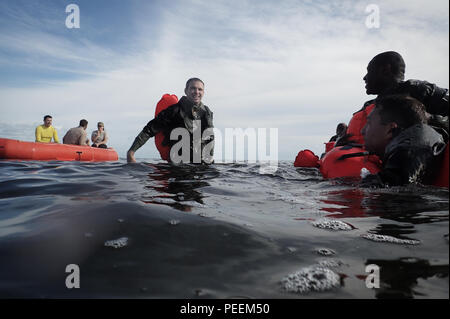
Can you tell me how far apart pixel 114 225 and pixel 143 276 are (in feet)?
2.46

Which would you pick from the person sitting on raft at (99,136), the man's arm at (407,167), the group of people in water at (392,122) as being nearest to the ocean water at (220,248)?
the man's arm at (407,167)

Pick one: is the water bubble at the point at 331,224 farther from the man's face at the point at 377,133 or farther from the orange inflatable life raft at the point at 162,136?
the orange inflatable life raft at the point at 162,136

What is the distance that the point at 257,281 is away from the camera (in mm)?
1334

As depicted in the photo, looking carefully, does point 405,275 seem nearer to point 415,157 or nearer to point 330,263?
point 330,263

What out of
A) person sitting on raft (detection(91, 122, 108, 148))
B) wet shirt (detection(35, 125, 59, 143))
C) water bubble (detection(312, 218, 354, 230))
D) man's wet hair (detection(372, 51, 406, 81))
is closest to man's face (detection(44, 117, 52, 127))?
wet shirt (detection(35, 125, 59, 143))

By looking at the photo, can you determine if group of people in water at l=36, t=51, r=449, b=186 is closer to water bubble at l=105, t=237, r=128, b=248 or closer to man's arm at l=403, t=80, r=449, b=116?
man's arm at l=403, t=80, r=449, b=116

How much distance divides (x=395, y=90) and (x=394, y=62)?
32.1 inches

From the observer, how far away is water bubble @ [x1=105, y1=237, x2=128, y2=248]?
1.69m

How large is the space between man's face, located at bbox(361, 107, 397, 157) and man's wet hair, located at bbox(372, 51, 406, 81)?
6.22ft

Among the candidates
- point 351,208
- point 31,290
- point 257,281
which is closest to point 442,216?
point 351,208

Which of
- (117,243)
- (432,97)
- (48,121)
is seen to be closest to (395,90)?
(432,97)

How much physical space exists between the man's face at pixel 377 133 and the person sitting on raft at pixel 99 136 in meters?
14.0
